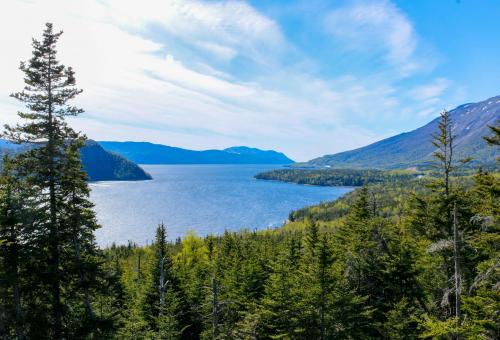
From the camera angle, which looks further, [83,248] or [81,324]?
[83,248]

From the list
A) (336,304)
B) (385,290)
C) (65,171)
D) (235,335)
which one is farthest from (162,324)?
(385,290)

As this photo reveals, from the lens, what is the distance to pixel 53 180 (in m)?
17.5

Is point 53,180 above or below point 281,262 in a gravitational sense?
above

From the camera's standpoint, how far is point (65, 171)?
58.4 ft

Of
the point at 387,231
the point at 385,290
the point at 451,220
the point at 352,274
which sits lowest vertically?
the point at 385,290

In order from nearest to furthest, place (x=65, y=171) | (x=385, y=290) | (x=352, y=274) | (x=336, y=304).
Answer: (x=65, y=171) → (x=336, y=304) → (x=352, y=274) → (x=385, y=290)

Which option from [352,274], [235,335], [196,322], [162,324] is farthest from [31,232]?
[196,322]

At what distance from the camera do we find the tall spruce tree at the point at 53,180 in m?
17.0

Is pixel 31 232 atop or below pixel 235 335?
atop

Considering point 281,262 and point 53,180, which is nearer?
point 53,180

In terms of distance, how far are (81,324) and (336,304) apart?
15.2 metres

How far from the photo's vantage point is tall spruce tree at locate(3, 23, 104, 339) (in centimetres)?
1697

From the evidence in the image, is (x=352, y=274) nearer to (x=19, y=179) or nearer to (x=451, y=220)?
(x=451, y=220)

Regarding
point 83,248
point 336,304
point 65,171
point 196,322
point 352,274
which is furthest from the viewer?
point 196,322
